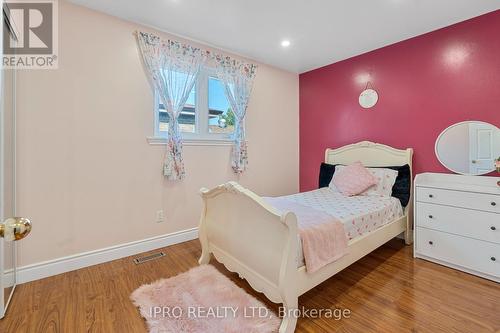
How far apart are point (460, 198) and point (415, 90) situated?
1.41 m

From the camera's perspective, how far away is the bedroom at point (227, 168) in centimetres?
170

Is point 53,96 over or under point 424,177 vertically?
over

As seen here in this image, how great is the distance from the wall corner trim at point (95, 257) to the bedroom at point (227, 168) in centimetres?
2

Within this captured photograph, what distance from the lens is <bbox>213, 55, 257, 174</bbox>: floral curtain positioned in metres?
3.26

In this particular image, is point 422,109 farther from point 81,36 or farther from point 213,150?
point 81,36

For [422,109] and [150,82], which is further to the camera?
[422,109]

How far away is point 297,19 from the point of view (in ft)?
8.25

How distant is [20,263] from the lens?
6.77ft

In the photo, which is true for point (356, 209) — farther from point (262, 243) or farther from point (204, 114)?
point (204, 114)

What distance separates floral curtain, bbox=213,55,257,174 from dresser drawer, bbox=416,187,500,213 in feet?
6.94

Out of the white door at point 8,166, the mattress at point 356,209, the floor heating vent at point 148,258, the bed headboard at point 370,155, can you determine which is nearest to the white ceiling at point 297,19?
the white door at point 8,166

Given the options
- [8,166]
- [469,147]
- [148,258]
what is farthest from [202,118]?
[469,147]

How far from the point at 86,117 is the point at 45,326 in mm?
1705

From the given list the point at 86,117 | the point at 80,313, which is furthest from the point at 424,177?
the point at 86,117
